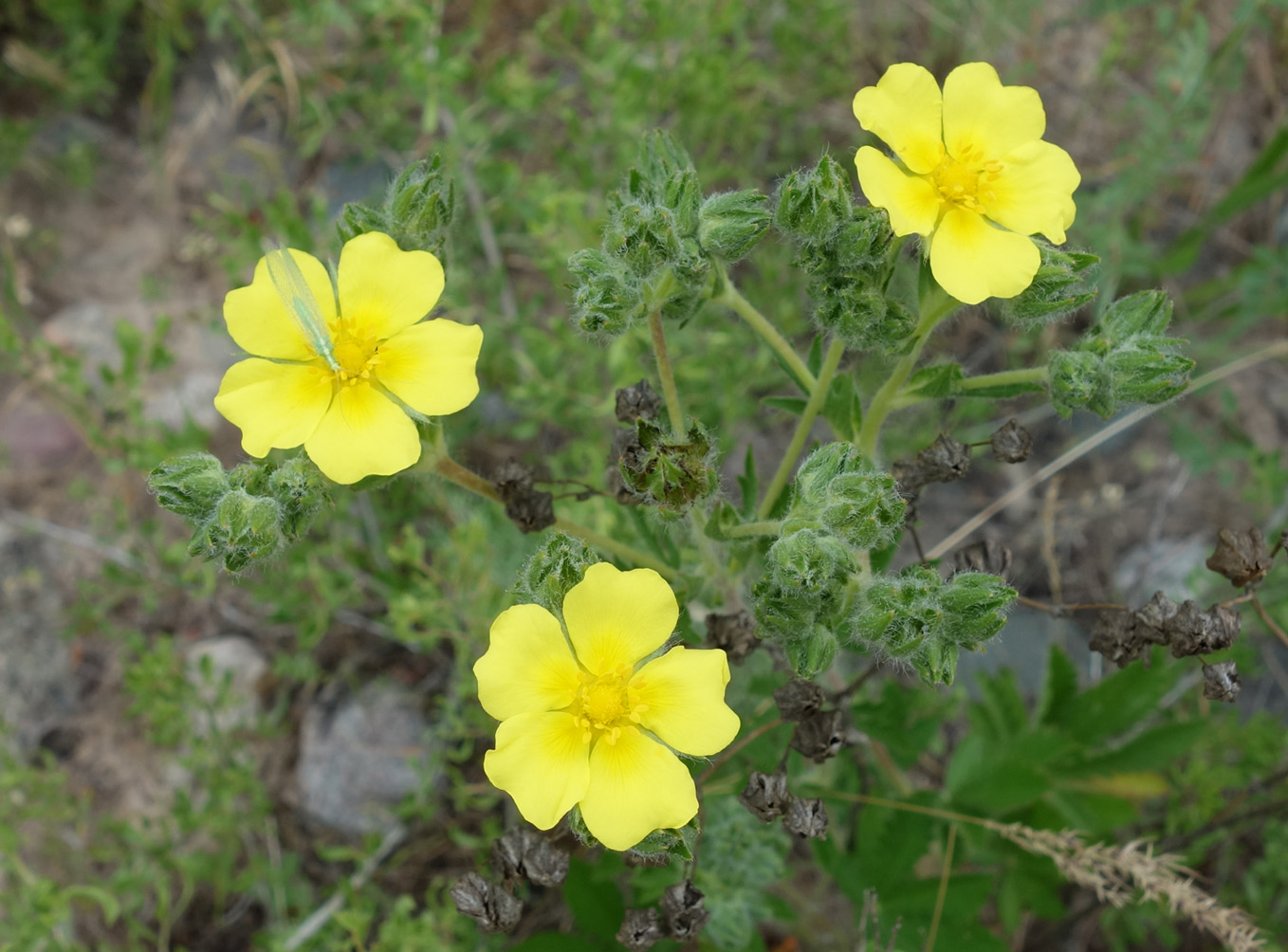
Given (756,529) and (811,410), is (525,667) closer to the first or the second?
(756,529)

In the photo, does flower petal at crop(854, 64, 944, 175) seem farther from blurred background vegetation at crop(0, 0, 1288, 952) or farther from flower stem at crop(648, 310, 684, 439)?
blurred background vegetation at crop(0, 0, 1288, 952)

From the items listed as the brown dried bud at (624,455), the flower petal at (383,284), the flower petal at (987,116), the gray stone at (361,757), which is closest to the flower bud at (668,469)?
the brown dried bud at (624,455)

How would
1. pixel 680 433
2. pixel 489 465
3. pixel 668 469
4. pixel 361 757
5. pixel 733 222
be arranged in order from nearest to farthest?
pixel 668 469 → pixel 733 222 → pixel 680 433 → pixel 361 757 → pixel 489 465

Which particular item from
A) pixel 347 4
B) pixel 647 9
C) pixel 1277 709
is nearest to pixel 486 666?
pixel 647 9

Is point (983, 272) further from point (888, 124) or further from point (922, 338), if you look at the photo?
point (888, 124)

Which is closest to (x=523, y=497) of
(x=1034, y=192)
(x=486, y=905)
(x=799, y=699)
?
(x=799, y=699)

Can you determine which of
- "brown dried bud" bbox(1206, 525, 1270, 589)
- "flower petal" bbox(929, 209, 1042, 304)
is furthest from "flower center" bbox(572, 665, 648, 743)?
"brown dried bud" bbox(1206, 525, 1270, 589)

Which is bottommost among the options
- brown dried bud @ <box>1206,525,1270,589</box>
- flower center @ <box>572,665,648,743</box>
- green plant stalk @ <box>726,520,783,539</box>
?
flower center @ <box>572,665,648,743</box>
